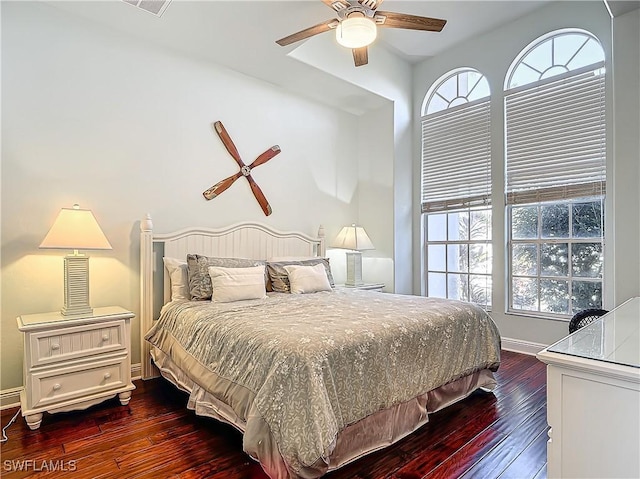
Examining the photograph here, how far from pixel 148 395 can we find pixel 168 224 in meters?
1.45

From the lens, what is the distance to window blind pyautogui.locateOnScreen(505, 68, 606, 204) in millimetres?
3541

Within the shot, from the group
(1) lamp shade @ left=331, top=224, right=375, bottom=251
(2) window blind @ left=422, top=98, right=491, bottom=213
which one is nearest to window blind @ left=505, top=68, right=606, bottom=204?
(2) window blind @ left=422, top=98, right=491, bottom=213

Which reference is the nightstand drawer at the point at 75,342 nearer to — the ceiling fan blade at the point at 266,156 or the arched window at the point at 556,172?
the ceiling fan blade at the point at 266,156

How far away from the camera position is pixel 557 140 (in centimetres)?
379

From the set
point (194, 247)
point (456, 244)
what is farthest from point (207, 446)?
point (456, 244)

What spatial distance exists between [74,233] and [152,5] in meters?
1.81

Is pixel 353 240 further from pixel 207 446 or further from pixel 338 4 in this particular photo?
pixel 207 446

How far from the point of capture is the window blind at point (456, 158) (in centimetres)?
436

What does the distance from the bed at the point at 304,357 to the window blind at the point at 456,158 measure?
1987 mm

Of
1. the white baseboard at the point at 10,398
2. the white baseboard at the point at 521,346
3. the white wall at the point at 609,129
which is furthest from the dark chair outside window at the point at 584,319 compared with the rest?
the white baseboard at the point at 10,398

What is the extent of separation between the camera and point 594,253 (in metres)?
3.59

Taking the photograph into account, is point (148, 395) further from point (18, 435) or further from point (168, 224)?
point (168, 224)

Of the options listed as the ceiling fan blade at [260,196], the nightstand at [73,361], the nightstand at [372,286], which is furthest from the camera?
the nightstand at [372,286]

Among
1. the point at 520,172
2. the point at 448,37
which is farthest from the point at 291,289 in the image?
the point at 448,37
